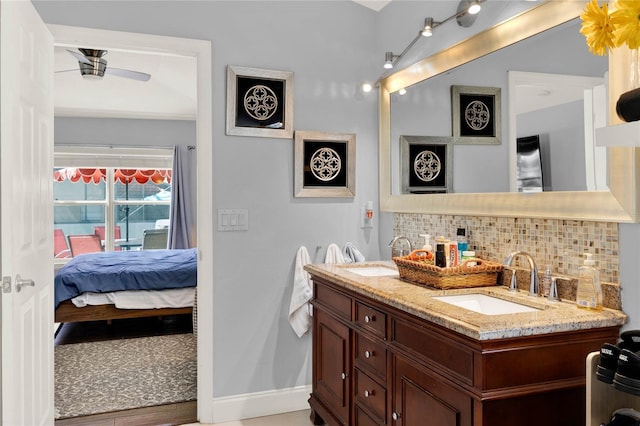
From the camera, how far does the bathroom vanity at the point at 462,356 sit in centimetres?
138

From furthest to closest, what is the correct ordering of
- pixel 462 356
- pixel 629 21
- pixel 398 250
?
pixel 398 250 < pixel 462 356 < pixel 629 21

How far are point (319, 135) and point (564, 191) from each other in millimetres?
1625

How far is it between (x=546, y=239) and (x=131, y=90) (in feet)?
17.5

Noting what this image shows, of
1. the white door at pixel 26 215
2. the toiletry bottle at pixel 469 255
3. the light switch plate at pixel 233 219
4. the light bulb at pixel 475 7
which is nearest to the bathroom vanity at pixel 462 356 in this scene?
the toiletry bottle at pixel 469 255

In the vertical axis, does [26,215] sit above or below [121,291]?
above

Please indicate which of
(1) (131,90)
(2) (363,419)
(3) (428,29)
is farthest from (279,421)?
(1) (131,90)

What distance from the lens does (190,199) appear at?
23.0 ft

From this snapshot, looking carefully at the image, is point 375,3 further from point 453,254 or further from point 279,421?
point 279,421

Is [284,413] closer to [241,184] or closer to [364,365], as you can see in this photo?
[364,365]

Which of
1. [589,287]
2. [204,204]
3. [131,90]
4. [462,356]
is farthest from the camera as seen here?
[131,90]

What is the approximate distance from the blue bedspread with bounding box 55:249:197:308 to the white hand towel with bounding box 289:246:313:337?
6.50 feet

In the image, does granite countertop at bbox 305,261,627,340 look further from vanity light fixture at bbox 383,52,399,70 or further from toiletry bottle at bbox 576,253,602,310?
vanity light fixture at bbox 383,52,399,70

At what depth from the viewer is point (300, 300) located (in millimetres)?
2920

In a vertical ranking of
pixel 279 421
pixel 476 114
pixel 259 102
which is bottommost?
pixel 279 421
